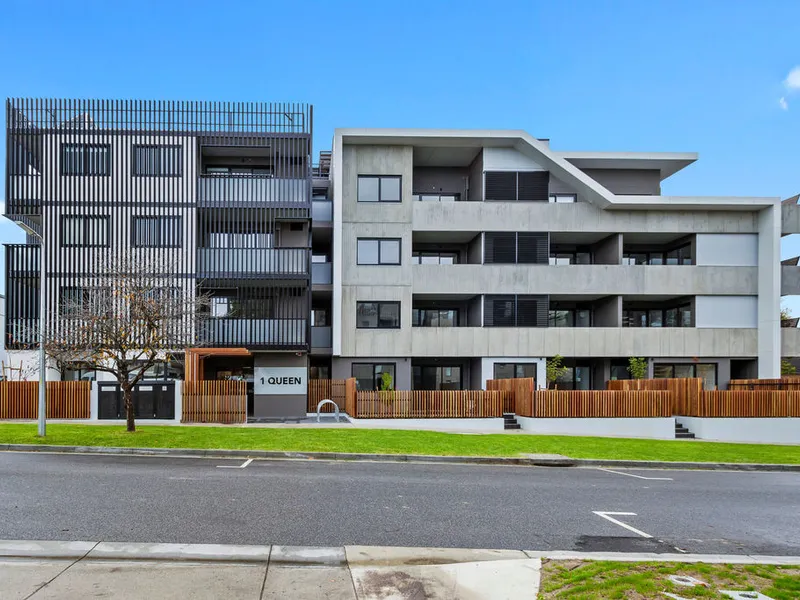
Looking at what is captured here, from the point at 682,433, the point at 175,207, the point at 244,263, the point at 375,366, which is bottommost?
the point at 682,433

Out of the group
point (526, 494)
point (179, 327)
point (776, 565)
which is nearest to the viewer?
point (776, 565)

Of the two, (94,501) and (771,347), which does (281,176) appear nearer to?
(94,501)

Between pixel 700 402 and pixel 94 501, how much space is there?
82.7 ft

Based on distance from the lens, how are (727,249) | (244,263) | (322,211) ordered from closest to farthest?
(244,263), (322,211), (727,249)

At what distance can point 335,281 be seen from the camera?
3222 cm

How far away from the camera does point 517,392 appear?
94.9ft

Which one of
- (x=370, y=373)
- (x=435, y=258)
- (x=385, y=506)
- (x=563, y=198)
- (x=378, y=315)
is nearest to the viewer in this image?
(x=385, y=506)

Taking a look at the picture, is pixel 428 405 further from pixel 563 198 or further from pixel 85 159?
pixel 85 159

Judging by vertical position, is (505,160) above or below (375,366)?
above

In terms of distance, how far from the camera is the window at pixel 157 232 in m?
30.1

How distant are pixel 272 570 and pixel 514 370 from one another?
27659mm

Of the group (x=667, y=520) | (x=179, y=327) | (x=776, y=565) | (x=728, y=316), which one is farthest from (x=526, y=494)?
(x=728, y=316)

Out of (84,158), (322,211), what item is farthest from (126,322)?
(322,211)

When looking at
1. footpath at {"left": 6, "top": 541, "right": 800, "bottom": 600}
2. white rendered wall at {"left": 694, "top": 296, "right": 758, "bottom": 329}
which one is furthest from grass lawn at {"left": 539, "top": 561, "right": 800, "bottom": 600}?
white rendered wall at {"left": 694, "top": 296, "right": 758, "bottom": 329}
